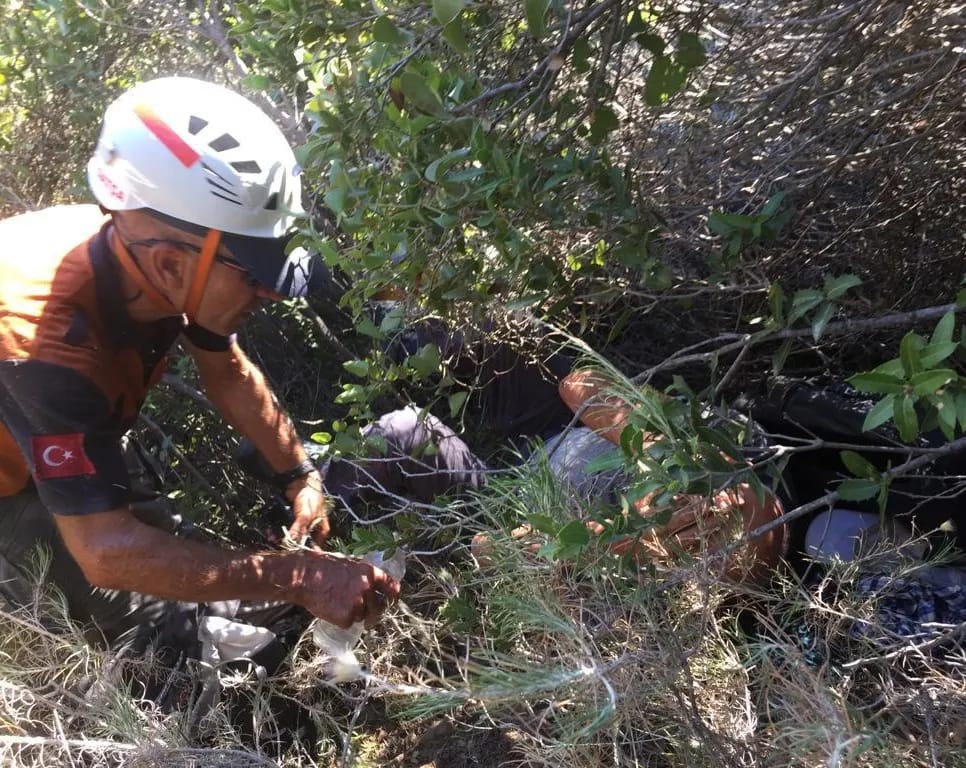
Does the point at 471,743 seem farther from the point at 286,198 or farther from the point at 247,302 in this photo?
the point at 286,198

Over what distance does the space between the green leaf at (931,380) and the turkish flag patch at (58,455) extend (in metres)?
1.86

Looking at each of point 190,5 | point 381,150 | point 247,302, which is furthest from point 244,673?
point 190,5

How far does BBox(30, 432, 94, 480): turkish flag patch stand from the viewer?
2.00 metres

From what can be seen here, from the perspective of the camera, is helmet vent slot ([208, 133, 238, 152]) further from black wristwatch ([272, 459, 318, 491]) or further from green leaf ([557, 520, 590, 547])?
green leaf ([557, 520, 590, 547])

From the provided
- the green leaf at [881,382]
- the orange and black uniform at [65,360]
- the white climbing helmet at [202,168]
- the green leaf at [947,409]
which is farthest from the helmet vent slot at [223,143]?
the green leaf at [947,409]

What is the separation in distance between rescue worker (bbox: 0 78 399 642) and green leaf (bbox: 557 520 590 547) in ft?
2.57

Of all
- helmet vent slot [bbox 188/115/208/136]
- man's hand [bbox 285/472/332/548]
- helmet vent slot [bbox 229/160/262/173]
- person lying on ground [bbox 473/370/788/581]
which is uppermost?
helmet vent slot [bbox 188/115/208/136]

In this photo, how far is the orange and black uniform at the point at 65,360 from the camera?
199cm

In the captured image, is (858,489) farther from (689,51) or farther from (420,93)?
(420,93)

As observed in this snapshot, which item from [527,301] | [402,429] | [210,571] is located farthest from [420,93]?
[402,429]

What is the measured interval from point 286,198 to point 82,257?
0.57 meters

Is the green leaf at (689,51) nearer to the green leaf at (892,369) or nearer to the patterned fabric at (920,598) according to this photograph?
the green leaf at (892,369)

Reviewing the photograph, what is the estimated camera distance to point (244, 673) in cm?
250

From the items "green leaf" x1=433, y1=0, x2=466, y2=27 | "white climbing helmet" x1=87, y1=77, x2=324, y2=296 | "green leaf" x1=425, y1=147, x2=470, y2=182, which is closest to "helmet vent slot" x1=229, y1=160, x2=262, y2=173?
"white climbing helmet" x1=87, y1=77, x2=324, y2=296
